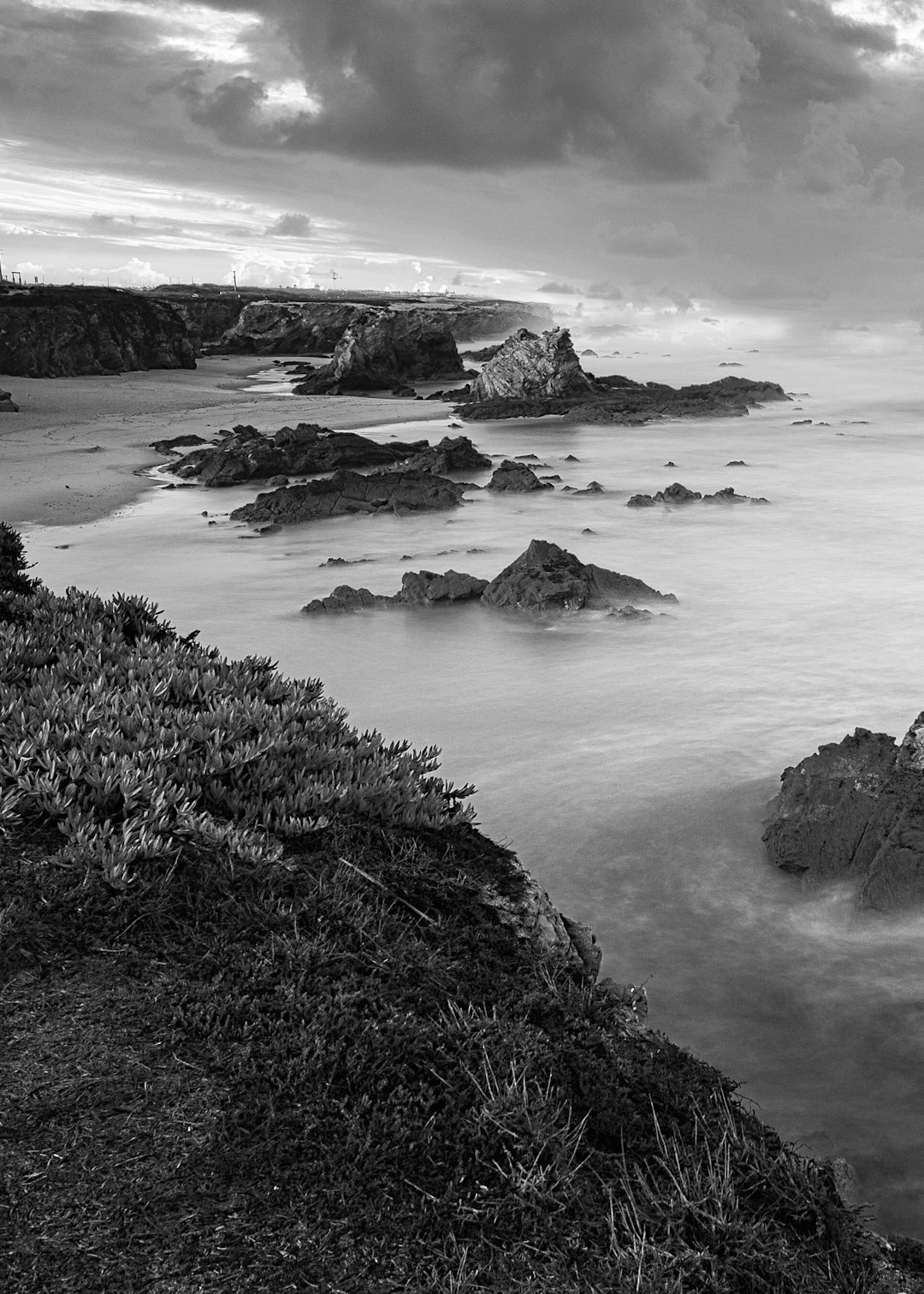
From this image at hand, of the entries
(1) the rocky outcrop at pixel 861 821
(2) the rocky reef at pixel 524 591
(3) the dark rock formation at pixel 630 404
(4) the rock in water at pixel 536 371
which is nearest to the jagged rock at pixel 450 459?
(2) the rocky reef at pixel 524 591

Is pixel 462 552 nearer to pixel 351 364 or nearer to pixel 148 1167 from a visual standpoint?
pixel 148 1167

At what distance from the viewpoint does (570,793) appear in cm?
1020

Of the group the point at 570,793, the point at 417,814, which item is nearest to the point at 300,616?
the point at 570,793

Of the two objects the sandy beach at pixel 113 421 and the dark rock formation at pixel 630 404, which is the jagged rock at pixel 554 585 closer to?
the sandy beach at pixel 113 421

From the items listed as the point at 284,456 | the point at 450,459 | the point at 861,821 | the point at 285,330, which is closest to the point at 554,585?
the point at 861,821

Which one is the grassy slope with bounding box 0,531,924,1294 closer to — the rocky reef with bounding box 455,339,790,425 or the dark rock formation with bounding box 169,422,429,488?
the dark rock formation with bounding box 169,422,429,488

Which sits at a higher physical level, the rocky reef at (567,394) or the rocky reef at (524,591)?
the rocky reef at (567,394)

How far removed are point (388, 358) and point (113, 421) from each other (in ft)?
61.0

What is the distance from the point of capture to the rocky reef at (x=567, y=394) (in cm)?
3962

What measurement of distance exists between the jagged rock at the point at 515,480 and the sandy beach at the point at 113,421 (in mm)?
7946

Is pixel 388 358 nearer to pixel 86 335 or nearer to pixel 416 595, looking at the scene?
pixel 86 335

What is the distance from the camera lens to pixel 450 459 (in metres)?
27.4

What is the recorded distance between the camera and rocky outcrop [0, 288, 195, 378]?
47.0m

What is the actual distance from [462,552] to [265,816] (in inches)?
611
